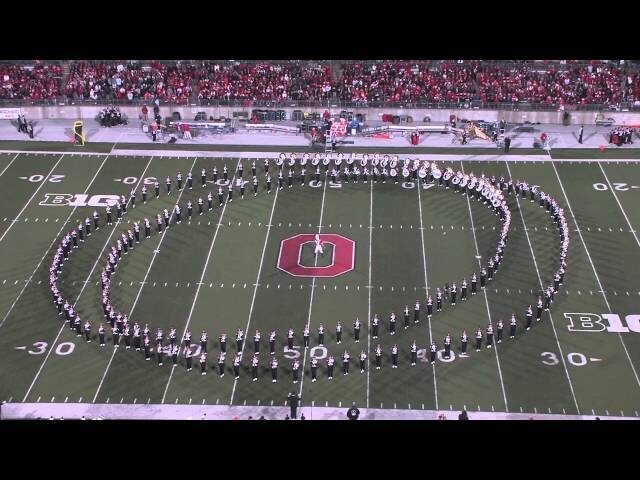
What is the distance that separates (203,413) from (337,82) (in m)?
23.0

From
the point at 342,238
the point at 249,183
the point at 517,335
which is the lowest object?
the point at 517,335

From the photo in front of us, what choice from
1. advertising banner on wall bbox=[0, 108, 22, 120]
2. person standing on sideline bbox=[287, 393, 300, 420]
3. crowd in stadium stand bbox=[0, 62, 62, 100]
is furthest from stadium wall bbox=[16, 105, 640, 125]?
person standing on sideline bbox=[287, 393, 300, 420]

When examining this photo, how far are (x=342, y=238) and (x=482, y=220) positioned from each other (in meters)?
4.73

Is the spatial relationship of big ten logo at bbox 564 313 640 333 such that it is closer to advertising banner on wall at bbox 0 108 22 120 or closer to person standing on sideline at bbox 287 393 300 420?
person standing on sideline at bbox 287 393 300 420

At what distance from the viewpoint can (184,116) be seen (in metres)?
46.2

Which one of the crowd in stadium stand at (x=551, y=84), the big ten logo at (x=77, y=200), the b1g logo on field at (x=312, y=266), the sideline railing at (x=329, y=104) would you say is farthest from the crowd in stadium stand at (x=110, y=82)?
the b1g logo on field at (x=312, y=266)

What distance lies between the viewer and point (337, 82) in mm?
47750

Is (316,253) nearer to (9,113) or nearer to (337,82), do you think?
(337,82)

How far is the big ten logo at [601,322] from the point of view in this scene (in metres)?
30.9

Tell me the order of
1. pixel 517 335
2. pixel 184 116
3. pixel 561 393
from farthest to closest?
pixel 184 116, pixel 517 335, pixel 561 393

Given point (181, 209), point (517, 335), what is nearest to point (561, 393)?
point (517, 335)

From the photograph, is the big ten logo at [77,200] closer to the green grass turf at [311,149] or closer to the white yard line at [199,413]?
the green grass turf at [311,149]

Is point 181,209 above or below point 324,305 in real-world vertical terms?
above

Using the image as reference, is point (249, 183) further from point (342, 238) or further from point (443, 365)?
point (443, 365)
